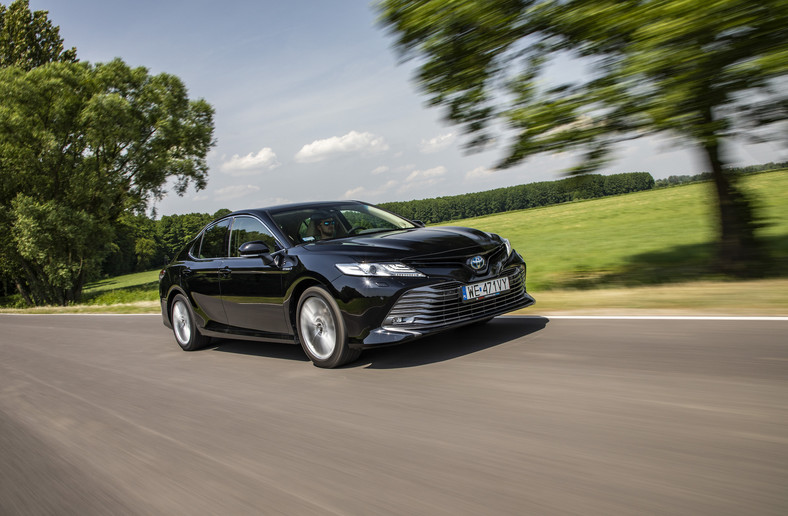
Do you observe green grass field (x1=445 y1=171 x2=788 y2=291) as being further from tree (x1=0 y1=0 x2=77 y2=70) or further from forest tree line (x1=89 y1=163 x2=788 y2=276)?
tree (x1=0 y1=0 x2=77 y2=70)

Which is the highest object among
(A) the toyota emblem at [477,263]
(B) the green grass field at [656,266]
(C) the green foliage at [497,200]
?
(C) the green foliage at [497,200]

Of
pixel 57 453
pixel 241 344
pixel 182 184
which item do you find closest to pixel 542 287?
pixel 241 344

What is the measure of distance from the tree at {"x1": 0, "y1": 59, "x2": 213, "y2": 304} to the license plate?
28107mm

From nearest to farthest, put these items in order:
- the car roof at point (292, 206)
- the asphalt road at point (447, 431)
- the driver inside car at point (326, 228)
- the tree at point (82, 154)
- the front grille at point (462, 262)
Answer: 1. the asphalt road at point (447, 431)
2. the front grille at point (462, 262)
3. the driver inside car at point (326, 228)
4. the car roof at point (292, 206)
5. the tree at point (82, 154)

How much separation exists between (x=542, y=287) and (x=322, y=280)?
5731 mm

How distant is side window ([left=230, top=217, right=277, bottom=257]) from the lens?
247 inches

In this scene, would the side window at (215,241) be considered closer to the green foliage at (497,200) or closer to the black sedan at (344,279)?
the black sedan at (344,279)

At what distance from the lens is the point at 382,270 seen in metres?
5.16

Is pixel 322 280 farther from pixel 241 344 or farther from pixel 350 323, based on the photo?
pixel 241 344

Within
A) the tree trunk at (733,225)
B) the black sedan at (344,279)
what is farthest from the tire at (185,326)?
the tree trunk at (733,225)

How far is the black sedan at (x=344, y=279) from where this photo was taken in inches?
202

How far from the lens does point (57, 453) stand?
163 inches

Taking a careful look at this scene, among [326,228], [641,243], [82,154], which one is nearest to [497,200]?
[82,154]

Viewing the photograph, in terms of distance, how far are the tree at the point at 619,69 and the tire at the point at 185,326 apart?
4.26 meters
